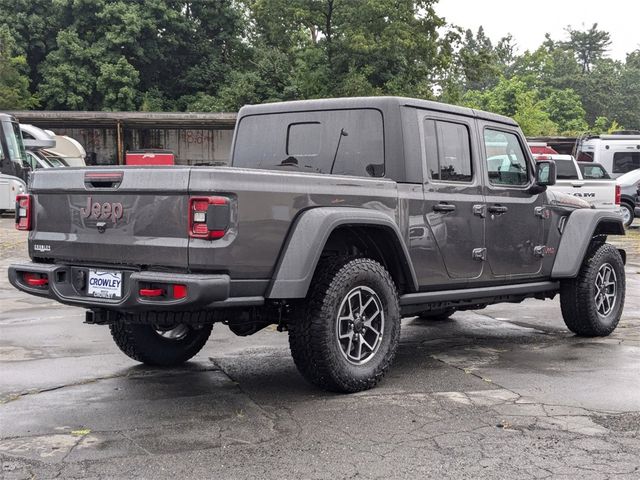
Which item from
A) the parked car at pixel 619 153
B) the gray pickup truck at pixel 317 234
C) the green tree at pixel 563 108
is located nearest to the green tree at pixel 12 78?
the parked car at pixel 619 153

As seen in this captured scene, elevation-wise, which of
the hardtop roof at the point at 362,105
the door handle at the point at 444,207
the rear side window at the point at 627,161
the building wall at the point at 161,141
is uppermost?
the building wall at the point at 161,141

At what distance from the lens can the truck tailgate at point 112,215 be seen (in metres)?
4.55

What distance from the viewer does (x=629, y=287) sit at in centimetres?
1112

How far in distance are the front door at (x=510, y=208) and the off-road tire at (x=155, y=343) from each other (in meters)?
2.34

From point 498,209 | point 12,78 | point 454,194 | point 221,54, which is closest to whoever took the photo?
point 454,194

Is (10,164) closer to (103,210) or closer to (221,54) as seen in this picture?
(103,210)

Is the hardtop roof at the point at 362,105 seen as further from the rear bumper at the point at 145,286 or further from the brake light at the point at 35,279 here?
the brake light at the point at 35,279

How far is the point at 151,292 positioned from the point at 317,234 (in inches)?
41.0

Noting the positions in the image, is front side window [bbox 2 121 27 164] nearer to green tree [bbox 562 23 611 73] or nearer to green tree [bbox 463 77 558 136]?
green tree [bbox 463 77 558 136]

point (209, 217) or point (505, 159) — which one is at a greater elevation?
point (505, 159)

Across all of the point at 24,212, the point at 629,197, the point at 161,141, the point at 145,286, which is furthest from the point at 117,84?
the point at 145,286

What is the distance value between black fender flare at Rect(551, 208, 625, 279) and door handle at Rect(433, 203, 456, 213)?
1.62 metres

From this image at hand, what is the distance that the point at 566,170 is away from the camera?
842 inches

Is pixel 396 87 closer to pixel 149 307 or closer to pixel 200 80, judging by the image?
pixel 200 80
